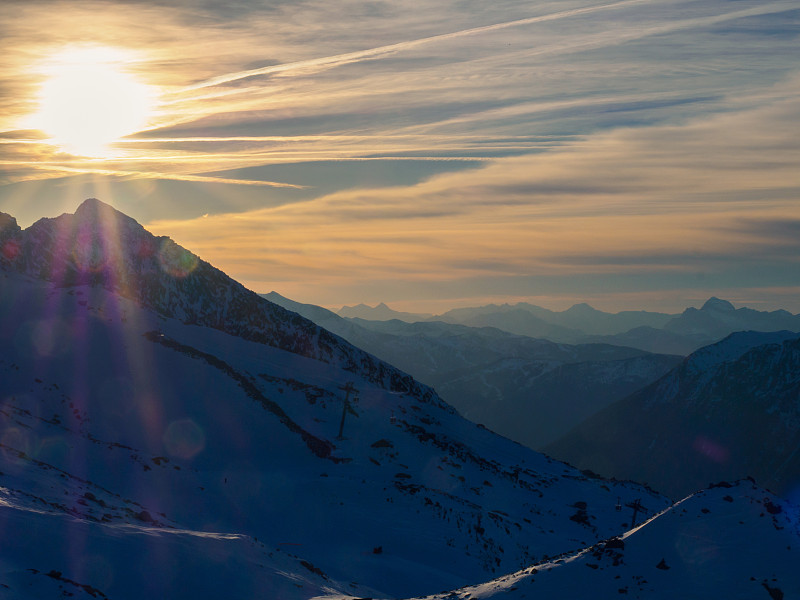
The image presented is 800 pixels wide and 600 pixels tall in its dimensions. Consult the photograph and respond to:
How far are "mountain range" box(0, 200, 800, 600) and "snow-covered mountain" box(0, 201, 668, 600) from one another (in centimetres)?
19

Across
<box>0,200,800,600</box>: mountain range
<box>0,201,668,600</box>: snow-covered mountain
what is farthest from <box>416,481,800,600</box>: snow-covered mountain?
<box>0,201,668,600</box>: snow-covered mountain

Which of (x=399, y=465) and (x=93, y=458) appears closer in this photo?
(x=93, y=458)

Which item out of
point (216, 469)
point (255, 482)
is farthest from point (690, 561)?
point (216, 469)

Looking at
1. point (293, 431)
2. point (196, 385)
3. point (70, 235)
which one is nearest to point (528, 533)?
point (293, 431)

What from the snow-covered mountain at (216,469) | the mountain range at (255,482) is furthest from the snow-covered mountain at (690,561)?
the snow-covered mountain at (216,469)

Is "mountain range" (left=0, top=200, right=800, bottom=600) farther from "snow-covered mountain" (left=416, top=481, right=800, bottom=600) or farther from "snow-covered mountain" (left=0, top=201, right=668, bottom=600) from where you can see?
"snow-covered mountain" (left=0, top=201, right=668, bottom=600)

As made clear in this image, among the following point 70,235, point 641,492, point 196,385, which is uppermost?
point 70,235

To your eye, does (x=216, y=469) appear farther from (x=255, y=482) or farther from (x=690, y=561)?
(x=690, y=561)

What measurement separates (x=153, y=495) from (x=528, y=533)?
26.1 m

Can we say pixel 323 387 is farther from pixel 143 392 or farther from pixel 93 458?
pixel 93 458

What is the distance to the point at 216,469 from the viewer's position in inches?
2094

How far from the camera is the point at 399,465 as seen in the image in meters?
61.7

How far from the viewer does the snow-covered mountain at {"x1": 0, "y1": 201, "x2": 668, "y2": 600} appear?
78.7 feet

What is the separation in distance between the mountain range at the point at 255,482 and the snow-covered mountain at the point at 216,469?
0.63 ft
